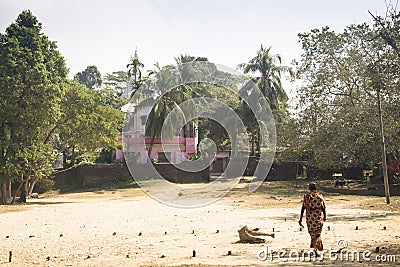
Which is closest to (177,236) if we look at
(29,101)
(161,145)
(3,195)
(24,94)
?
(29,101)

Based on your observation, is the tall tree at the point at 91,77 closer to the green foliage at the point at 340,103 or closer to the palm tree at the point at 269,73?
the palm tree at the point at 269,73

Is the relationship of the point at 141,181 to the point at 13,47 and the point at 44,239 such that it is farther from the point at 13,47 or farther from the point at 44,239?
the point at 44,239

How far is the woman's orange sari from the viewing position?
7.97m

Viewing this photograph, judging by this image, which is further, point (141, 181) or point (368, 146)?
point (141, 181)

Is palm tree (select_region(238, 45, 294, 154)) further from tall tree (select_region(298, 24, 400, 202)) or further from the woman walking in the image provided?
the woman walking

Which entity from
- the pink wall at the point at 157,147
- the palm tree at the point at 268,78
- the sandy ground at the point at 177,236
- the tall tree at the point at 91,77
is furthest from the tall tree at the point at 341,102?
the tall tree at the point at 91,77

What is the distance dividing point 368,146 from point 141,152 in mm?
22456

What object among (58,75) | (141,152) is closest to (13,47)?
(58,75)

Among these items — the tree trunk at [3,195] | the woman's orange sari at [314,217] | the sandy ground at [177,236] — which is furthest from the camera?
the tree trunk at [3,195]

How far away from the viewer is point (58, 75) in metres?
23.4

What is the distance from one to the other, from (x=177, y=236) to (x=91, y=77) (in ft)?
210

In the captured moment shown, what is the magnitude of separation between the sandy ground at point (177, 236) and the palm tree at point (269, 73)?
74.6 feet

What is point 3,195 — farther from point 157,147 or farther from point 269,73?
point 269,73

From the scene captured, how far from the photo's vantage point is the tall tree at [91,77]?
2788 inches
